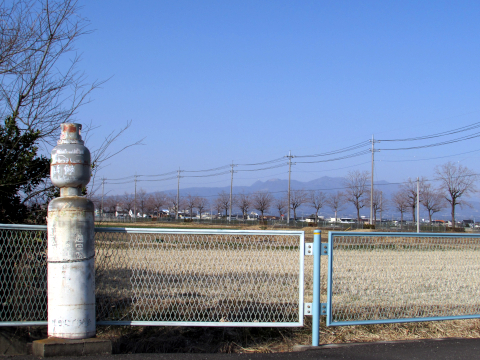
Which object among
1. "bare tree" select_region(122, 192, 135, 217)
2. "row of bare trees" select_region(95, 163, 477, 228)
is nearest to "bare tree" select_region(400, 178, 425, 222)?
"row of bare trees" select_region(95, 163, 477, 228)

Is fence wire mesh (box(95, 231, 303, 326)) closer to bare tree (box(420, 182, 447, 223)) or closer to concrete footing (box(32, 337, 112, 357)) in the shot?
concrete footing (box(32, 337, 112, 357))

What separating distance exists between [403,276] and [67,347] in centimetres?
396

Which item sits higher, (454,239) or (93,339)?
Result: (454,239)

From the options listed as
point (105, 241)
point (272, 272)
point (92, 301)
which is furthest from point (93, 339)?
point (272, 272)

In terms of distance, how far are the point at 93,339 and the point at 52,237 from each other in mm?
1142

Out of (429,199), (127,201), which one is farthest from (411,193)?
(127,201)

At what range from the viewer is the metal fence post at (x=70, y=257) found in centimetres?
458

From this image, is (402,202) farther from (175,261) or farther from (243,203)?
(175,261)

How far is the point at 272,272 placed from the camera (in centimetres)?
529

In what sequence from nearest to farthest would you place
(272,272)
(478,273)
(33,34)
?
(272,272) < (478,273) < (33,34)

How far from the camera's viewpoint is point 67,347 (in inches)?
180

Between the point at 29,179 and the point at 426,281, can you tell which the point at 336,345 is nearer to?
the point at 426,281

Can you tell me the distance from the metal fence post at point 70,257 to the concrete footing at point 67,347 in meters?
0.06

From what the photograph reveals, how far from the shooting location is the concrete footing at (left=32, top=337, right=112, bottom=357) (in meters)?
4.54
